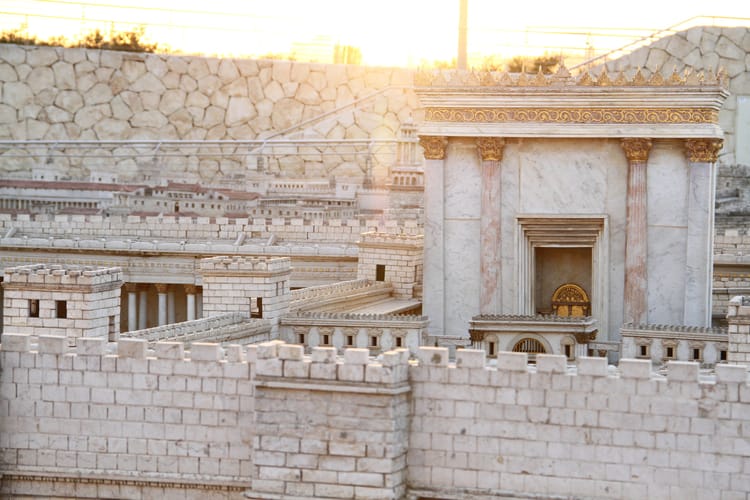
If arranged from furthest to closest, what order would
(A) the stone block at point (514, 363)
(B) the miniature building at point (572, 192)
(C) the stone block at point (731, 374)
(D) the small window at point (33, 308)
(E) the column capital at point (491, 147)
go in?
(E) the column capital at point (491, 147)
(B) the miniature building at point (572, 192)
(D) the small window at point (33, 308)
(A) the stone block at point (514, 363)
(C) the stone block at point (731, 374)

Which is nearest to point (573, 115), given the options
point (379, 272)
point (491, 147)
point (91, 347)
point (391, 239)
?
point (491, 147)

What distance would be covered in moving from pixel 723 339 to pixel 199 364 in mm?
9658

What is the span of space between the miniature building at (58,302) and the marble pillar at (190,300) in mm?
15337

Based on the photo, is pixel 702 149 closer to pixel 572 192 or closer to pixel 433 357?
pixel 572 192

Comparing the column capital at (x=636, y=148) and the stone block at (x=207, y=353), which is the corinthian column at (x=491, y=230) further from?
the stone block at (x=207, y=353)

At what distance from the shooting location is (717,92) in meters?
30.9

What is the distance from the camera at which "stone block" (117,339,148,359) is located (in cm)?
2305

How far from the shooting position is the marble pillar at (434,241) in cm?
3228

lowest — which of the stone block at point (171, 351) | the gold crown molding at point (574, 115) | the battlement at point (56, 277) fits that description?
the stone block at point (171, 351)

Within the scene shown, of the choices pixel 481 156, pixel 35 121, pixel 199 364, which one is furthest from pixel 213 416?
pixel 35 121

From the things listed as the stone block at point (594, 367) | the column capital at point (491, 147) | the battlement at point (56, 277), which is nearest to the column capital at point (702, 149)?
the column capital at point (491, 147)

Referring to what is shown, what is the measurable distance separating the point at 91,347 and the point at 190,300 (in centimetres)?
2158

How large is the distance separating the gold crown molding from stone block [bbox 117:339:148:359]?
33.9 ft

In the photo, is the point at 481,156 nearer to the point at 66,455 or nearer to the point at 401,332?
the point at 401,332
